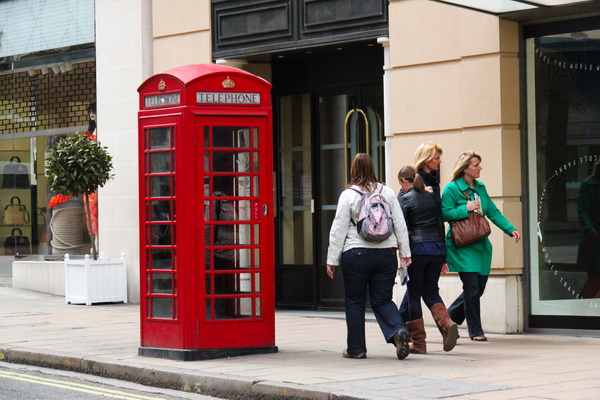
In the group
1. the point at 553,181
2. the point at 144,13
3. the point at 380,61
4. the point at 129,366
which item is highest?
the point at 144,13

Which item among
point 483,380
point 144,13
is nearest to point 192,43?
point 144,13

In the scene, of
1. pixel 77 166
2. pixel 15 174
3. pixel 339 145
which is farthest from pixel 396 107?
pixel 15 174

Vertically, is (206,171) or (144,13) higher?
(144,13)

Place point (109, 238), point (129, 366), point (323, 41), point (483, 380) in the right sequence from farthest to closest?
point (109, 238) < point (323, 41) < point (129, 366) < point (483, 380)

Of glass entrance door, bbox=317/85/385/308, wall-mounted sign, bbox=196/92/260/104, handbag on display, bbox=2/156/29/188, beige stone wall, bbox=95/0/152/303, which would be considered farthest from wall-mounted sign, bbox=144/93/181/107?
handbag on display, bbox=2/156/29/188

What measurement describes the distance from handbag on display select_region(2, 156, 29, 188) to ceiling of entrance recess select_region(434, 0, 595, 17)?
9.34m

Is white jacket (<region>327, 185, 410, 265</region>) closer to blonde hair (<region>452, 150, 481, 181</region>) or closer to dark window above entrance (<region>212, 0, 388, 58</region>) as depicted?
blonde hair (<region>452, 150, 481, 181</region>)

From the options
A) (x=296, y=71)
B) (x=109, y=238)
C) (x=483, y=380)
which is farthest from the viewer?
(x=109, y=238)

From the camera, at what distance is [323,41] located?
13.5 meters

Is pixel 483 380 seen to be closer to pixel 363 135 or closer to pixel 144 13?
pixel 363 135

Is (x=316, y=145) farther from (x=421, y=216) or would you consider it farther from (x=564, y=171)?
(x=421, y=216)

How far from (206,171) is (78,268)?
21.2ft

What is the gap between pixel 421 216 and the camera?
10.0m

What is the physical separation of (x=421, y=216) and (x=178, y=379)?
109 inches
